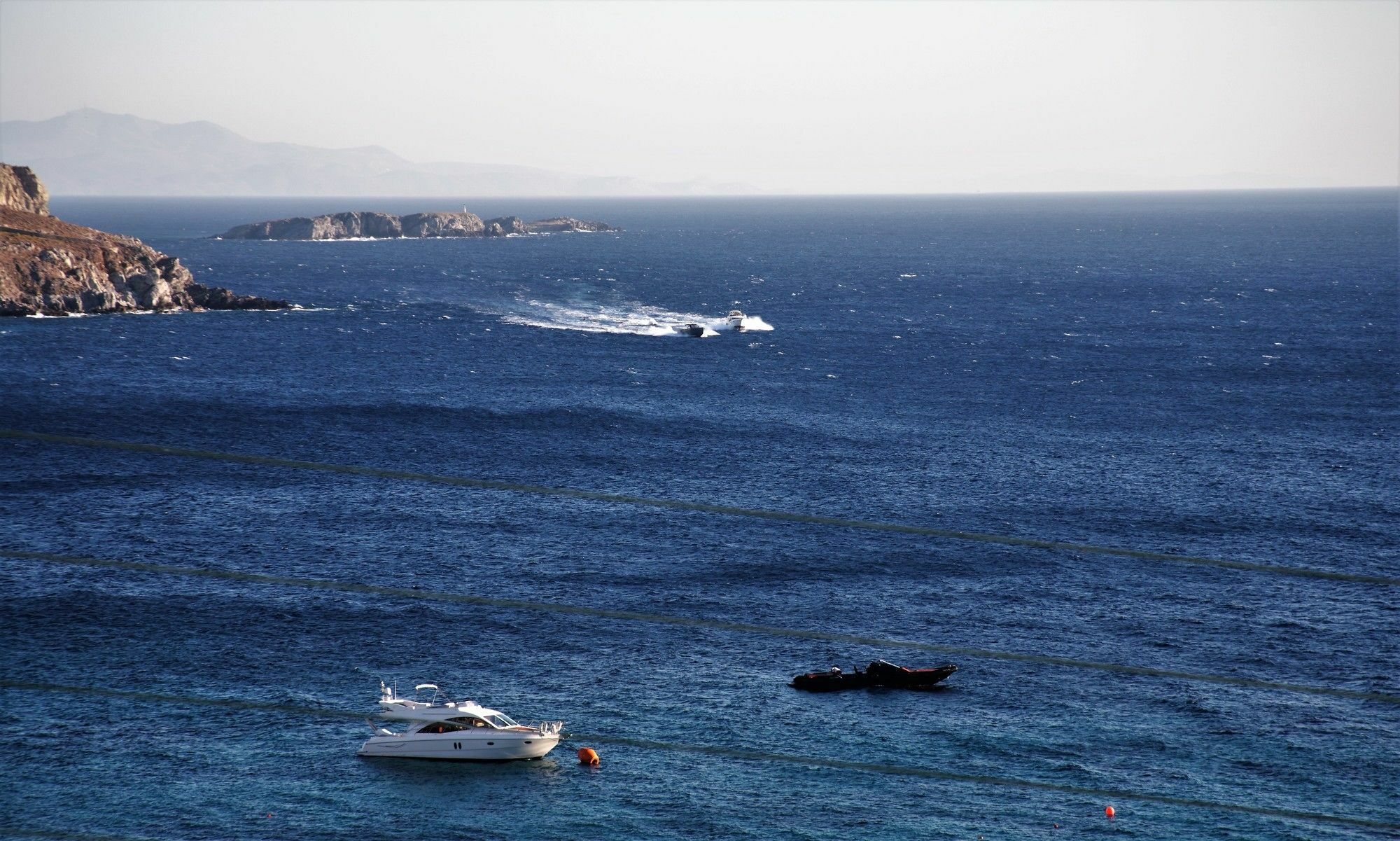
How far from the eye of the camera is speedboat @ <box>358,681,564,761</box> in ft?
212

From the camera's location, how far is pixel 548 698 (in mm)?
71250

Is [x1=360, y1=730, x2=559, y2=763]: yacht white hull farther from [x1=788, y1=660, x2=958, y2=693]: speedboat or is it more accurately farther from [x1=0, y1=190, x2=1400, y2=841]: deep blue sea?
[x1=788, y1=660, x2=958, y2=693]: speedboat

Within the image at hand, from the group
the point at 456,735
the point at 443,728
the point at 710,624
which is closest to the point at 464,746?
the point at 456,735

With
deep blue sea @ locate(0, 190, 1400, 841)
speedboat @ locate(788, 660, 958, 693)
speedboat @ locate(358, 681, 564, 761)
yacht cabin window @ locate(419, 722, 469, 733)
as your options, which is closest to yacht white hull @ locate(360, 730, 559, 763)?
speedboat @ locate(358, 681, 564, 761)

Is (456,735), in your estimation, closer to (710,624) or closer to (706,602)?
(706,602)

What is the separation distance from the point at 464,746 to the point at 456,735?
78 cm

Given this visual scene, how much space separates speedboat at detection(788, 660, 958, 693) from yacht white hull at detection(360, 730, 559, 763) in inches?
692

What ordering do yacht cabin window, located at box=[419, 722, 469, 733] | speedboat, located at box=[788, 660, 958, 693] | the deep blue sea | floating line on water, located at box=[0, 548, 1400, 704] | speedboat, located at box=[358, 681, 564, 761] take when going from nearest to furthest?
floating line on water, located at box=[0, 548, 1400, 704] < the deep blue sea < speedboat, located at box=[358, 681, 564, 761] < yacht cabin window, located at box=[419, 722, 469, 733] < speedboat, located at box=[788, 660, 958, 693]

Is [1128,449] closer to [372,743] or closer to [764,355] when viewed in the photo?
[764,355]

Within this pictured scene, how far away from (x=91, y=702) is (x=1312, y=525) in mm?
92634

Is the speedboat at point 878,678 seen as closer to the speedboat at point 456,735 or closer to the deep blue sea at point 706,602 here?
the deep blue sea at point 706,602

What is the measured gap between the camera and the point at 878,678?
7625 centimetres

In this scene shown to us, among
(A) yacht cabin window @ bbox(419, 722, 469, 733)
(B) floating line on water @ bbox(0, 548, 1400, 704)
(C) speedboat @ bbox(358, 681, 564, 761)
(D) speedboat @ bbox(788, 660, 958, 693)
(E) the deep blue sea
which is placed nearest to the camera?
(B) floating line on water @ bbox(0, 548, 1400, 704)

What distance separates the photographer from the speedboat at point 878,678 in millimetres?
74500
